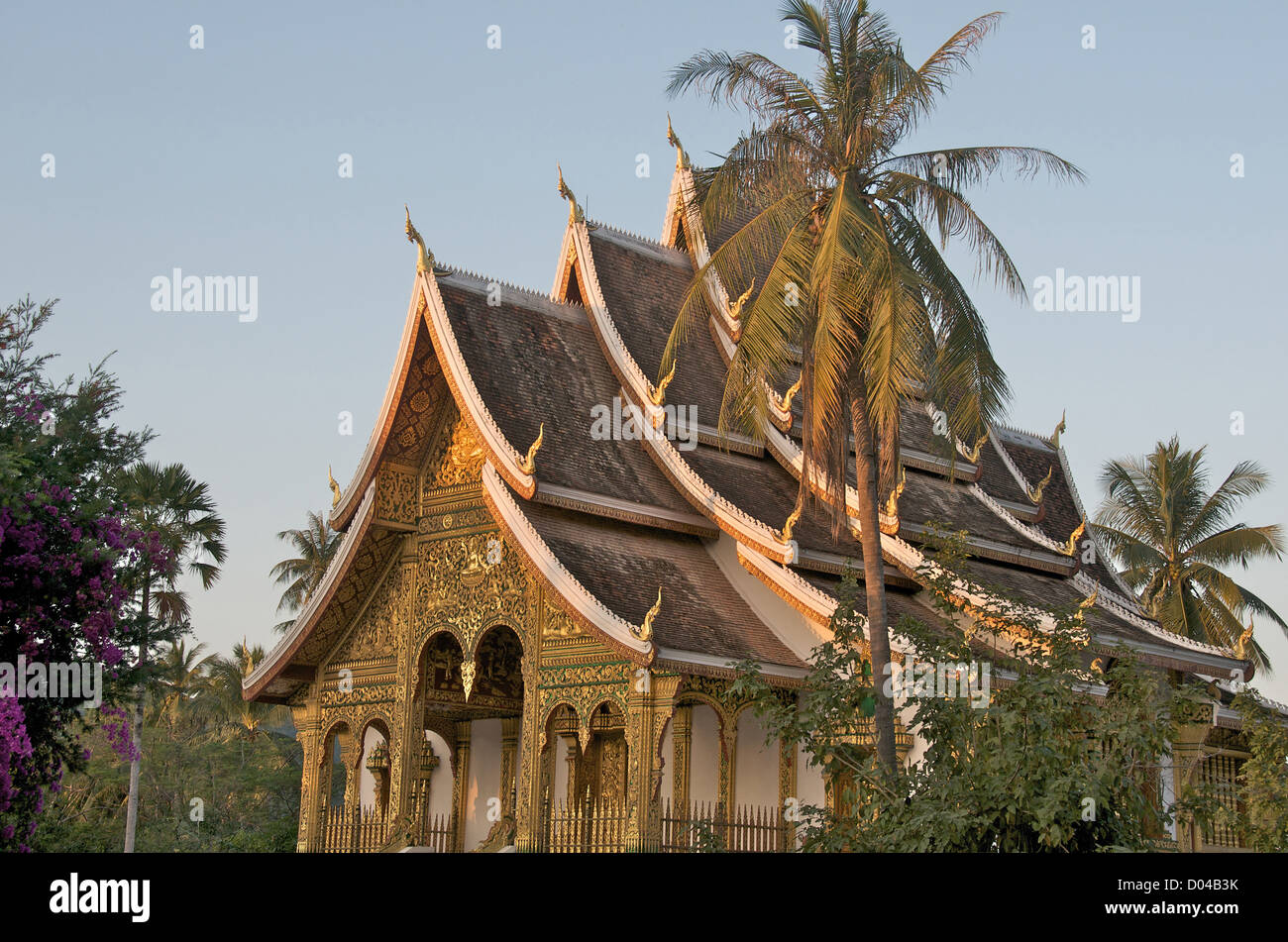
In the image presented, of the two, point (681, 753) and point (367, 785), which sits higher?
point (681, 753)

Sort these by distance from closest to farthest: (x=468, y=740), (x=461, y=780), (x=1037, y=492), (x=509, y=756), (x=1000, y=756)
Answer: (x=1000, y=756), (x=509, y=756), (x=461, y=780), (x=468, y=740), (x=1037, y=492)

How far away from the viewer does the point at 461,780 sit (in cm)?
2042

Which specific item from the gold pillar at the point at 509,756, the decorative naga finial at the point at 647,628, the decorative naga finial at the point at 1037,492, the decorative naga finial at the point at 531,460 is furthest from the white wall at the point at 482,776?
the decorative naga finial at the point at 1037,492

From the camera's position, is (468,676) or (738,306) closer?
(468,676)

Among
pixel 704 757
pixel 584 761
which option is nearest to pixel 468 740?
pixel 584 761

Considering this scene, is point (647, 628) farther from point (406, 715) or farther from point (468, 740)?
point (468, 740)

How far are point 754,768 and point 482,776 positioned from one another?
16.2ft

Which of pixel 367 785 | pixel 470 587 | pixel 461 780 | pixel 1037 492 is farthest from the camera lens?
pixel 367 785

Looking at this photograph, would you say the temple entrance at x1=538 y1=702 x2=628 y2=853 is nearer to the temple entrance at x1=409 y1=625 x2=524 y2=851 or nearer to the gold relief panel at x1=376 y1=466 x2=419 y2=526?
the temple entrance at x1=409 y1=625 x2=524 y2=851

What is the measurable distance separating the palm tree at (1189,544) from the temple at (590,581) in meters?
12.6

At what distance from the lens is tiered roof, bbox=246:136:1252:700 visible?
641 inches

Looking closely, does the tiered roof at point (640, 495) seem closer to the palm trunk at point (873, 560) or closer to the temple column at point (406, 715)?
the temple column at point (406, 715)

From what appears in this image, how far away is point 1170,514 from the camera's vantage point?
3381 cm
